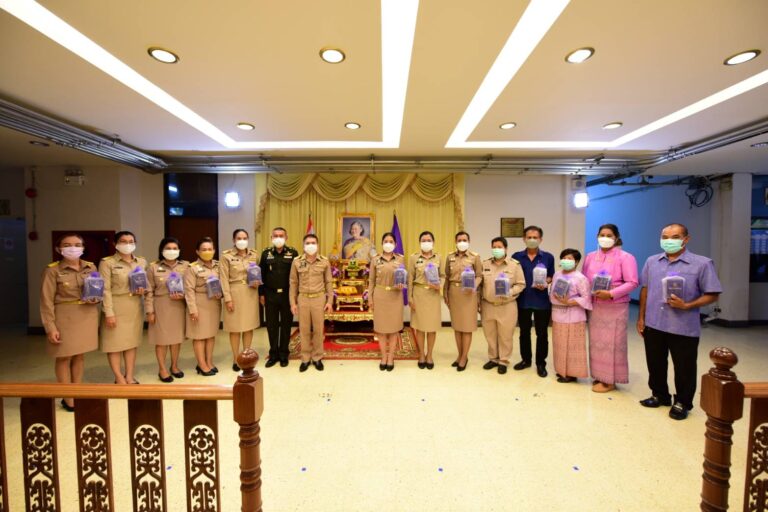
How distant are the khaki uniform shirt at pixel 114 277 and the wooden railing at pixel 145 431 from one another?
2059 mm

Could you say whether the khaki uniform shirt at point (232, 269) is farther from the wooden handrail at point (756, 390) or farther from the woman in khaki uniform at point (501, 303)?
the wooden handrail at point (756, 390)

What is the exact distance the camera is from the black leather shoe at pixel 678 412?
9.14 feet

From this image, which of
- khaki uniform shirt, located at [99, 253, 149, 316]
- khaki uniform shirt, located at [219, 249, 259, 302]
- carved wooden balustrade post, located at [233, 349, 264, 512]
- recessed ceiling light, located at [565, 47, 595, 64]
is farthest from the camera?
khaki uniform shirt, located at [219, 249, 259, 302]

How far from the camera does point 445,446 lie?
2.40 m

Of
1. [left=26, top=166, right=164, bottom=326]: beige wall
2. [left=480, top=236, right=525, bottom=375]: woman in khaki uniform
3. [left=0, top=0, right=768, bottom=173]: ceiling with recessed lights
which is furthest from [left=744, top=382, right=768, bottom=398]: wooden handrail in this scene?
[left=26, top=166, right=164, bottom=326]: beige wall

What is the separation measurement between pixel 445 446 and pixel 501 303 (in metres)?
1.79

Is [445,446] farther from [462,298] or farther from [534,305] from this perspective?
[534,305]

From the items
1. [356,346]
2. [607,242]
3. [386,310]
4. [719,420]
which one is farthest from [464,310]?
[719,420]

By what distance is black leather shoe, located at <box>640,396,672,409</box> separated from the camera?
299 centimetres

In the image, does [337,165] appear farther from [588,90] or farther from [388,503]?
[388,503]

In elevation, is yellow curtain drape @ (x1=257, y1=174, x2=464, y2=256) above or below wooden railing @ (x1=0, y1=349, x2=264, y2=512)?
above

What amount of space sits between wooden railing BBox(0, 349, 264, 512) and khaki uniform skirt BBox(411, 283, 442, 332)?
2711 millimetres

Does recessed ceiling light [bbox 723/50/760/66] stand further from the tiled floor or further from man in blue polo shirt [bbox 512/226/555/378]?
the tiled floor

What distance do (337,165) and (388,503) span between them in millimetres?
4327
